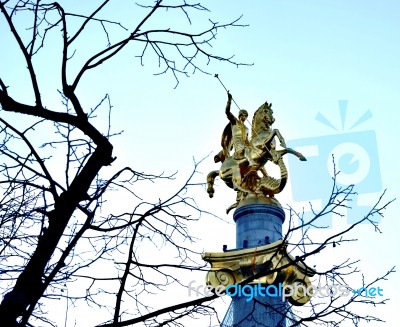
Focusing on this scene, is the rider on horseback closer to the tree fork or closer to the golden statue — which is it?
the golden statue

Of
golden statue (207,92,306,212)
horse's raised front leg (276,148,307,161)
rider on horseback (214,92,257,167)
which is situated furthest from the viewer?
rider on horseback (214,92,257,167)

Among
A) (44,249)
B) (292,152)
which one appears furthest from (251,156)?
(44,249)

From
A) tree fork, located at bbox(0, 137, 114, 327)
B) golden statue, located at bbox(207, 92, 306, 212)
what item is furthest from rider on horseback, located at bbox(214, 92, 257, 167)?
tree fork, located at bbox(0, 137, 114, 327)

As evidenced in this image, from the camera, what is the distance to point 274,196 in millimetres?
18328

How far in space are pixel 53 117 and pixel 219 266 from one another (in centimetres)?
1208

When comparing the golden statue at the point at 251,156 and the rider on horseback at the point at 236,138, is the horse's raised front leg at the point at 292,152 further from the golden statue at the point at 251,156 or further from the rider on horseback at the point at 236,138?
the rider on horseback at the point at 236,138

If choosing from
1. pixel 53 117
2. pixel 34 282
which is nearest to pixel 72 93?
pixel 53 117

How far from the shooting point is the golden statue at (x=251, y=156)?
18234 mm

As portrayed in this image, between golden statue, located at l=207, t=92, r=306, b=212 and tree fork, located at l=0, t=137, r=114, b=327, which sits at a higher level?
golden statue, located at l=207, t=92, r=306, b=212

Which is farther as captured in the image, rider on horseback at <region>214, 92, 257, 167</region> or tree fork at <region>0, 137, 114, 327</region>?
rider on horseback at <region>214, 92, 257, 167</region>

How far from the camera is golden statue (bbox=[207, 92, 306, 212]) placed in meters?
18.2

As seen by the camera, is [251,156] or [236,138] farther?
[236,138]

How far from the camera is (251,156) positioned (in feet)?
61.5

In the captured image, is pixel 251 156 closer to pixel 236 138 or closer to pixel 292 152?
pixel 236 138
